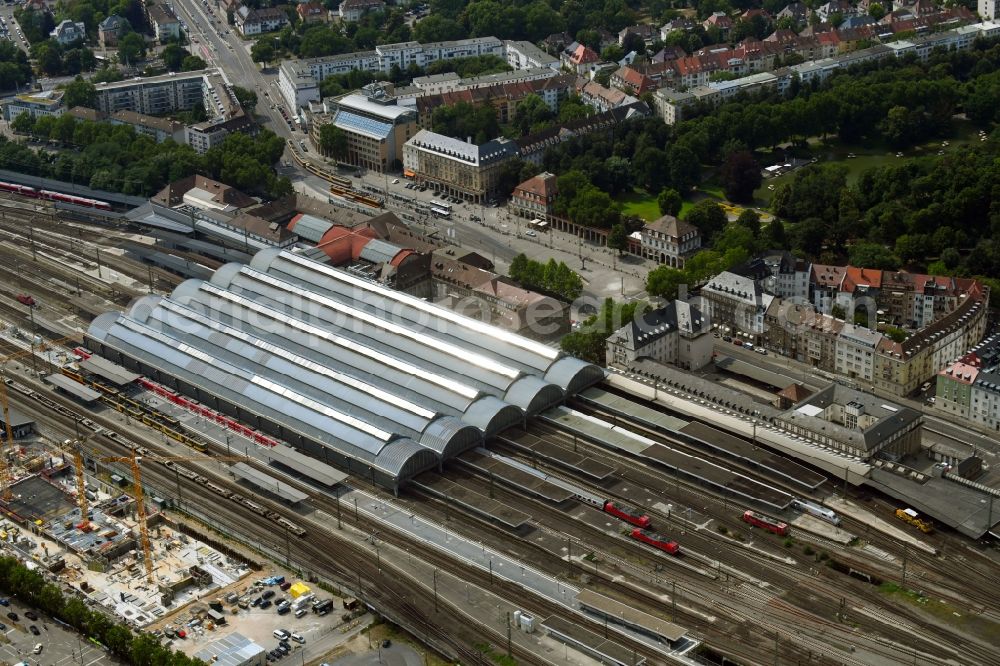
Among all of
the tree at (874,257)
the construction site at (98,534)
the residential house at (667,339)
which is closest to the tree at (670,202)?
the tree at (874,257)

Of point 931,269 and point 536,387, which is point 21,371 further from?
point 931,269

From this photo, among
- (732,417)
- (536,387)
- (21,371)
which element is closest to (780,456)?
(732,417)

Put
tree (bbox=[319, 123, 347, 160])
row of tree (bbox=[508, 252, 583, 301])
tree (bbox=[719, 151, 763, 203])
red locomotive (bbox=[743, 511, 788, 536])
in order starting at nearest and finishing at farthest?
red locomotive (bbox=[743, 511, 788, 536]), row of tree (bbox=[508, 252, 583, 301]), tree (bbox=[719, 151, 763, 203]), tree (bbox=[319, 123, 347, 160])

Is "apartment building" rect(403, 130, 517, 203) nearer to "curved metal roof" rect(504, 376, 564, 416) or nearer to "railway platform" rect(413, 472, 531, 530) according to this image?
"curved metal roof" rect(504, 376, 564, 416)

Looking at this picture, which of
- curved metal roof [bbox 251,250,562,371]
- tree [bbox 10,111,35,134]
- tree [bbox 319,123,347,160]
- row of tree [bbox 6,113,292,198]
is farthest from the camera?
tree [bbox 10,111,35,134]

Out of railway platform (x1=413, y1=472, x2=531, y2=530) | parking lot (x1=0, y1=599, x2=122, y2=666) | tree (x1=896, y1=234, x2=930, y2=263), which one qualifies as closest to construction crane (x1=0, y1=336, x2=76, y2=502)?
parking lot (x1=0, y1=599, x2=122, y2=666)

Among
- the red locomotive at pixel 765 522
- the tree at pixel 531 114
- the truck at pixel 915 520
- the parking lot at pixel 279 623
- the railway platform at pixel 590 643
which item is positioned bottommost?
the truck at pixel 915 520

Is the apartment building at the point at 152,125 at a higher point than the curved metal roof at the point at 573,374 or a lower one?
higher

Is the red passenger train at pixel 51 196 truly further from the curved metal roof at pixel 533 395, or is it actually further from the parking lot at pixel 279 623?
the parking lot at pixel 279 623
